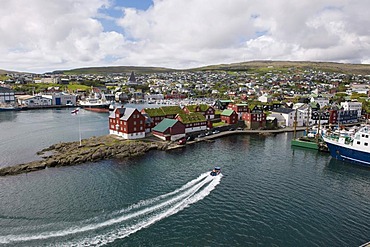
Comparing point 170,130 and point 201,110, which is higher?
point 201,110

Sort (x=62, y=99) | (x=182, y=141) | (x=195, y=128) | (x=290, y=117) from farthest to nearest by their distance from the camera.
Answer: (x=62, y=99), (x=290, y=117), (x=195, y=128), (x=182, y=141)

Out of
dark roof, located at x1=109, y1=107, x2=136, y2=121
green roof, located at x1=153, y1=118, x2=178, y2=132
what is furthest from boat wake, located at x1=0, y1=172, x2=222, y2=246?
dark roof, located at x1=109, y1=107, x2=136, y2=121

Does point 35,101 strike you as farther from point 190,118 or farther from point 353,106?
point 353,106

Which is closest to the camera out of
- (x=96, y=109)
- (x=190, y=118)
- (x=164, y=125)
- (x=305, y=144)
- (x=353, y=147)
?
(x=353, y=147)

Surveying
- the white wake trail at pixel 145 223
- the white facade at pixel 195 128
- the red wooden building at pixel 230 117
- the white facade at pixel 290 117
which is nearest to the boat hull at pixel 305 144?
the red wooden building at pixel 230 117

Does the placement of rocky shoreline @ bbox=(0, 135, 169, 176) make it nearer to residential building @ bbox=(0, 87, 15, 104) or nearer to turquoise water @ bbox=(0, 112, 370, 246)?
turquoise water @ bbox=(0, 112, 370, 246)

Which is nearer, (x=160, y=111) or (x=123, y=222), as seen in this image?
(x=123, y=222)

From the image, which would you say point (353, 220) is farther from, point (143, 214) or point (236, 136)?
point (236, 136)

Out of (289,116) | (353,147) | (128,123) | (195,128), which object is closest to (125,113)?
(128,123)
